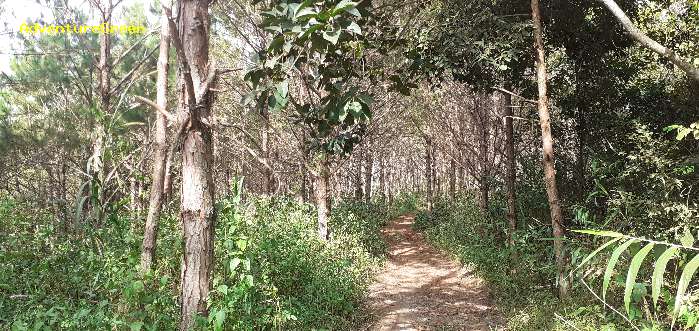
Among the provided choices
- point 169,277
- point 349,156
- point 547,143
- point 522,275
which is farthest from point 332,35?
point 522,275

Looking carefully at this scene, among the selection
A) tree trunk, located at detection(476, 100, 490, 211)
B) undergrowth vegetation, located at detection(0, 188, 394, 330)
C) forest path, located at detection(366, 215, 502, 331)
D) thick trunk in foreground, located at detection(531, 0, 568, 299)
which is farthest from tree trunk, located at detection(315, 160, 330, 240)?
thick trunk in foreground, located at detection(531, 0, 568, 299)

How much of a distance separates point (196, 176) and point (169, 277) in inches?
80.3

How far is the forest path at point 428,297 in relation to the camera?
6832 millimetres

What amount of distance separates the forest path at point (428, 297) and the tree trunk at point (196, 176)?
3.89 m

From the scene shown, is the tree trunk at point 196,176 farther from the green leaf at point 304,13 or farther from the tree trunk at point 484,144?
the tree trunk at point 484,144

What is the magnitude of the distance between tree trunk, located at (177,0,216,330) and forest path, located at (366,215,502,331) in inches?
153

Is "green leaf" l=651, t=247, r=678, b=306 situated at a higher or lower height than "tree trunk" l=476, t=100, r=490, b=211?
lower

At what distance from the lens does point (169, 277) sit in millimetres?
4859

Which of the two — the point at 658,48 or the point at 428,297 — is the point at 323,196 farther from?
the point at 658,48

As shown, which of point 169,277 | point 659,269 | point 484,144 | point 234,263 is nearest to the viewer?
point 659,269

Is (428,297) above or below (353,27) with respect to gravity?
below

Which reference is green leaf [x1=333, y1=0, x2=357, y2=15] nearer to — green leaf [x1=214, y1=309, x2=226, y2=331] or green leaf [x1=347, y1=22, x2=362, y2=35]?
green leaf [x1=347, y1=22, x2=362, y2=35]

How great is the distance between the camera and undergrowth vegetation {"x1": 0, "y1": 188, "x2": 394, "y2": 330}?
4.07 metres

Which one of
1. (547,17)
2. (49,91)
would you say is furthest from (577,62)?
(49,91)
